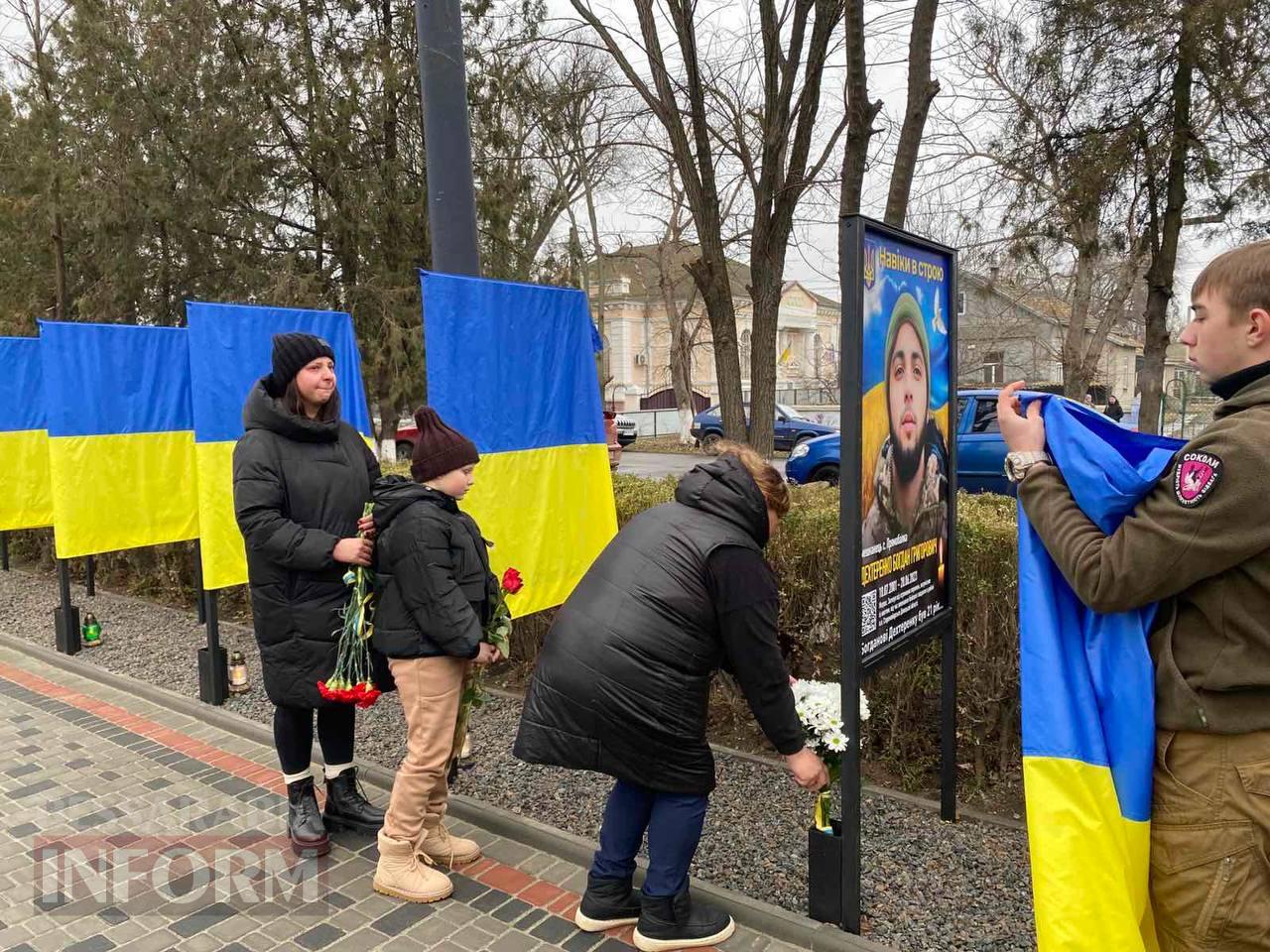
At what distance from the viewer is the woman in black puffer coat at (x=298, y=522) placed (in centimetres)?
329

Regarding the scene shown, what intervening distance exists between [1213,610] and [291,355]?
3.04m

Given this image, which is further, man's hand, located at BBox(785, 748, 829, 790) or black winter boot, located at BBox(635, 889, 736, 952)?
black winter boot, located at BBox(635, 889, 736, 952)

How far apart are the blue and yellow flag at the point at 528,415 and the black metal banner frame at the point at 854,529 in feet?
5.83

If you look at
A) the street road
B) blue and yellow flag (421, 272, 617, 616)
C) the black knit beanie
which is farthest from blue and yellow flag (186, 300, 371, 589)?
the street road

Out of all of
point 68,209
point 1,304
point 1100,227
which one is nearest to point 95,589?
point 68,209

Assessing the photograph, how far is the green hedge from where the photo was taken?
12.6 ft

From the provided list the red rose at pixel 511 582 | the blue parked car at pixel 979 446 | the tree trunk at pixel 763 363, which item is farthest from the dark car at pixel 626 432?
the red rose at pixel 511 582

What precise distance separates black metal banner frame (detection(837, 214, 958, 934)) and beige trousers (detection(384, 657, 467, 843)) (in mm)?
1403

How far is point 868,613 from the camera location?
2.80 metres

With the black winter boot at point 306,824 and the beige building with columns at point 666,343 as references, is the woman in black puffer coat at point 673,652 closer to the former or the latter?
the black winter boot at point 306,824

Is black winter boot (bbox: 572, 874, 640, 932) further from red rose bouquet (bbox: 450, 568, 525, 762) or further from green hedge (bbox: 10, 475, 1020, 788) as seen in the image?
green hedge (bbox: 10, 475, 1020, 788)

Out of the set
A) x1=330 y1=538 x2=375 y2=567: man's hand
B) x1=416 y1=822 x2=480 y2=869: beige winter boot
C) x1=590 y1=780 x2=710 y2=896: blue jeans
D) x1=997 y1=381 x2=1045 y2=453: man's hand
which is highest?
x1=997 y1=381 x2=1045 y2=453: man's hand

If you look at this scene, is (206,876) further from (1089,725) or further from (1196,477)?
(1196,477)

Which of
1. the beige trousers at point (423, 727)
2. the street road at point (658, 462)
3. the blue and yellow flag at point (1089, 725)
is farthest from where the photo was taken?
the street road at point (658, 462)
